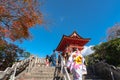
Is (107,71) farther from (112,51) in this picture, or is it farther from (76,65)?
(76,65)

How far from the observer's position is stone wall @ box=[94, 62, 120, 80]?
8782mm

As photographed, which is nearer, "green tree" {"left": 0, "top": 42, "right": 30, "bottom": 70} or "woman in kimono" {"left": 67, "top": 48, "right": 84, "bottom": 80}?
"woman in kimono" {"left": 67, "top": 48, "right": 84, "bottom": 80}

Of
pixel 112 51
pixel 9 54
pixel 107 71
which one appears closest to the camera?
pixel 107 71

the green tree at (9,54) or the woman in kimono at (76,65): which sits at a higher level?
the green tree at (9,54)

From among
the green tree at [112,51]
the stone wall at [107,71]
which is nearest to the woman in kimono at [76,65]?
the stone wall at [107,71]

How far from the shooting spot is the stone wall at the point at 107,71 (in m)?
8.78

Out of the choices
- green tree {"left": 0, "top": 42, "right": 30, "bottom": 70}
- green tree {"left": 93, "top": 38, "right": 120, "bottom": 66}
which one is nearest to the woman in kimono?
green tree {"left": 93, "top": 38, "right": 120, "bottom": 66}

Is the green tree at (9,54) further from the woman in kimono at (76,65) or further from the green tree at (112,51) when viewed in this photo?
the woman in kimono at (76,65)

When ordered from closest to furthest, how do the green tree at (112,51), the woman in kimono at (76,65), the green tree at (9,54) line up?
the woman in kimono at (76,65)
the green tree at (112,51)
the green tree at (9,54)

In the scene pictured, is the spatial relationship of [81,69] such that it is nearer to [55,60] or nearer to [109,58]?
[109,58]

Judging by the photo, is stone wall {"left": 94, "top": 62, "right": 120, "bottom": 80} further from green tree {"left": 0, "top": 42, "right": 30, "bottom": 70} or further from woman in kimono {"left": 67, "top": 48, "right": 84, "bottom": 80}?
green tree {"left": 0, "top": 42, "right": 30, "bottom": 70}

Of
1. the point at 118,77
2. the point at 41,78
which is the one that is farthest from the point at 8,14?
the point at 118,77

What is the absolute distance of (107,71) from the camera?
10.0 meters

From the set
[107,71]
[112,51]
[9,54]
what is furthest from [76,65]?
[9,54]
